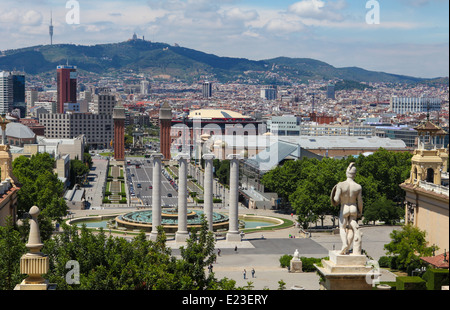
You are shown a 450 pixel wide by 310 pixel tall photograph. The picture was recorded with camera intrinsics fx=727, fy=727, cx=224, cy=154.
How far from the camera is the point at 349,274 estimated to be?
39.0ft

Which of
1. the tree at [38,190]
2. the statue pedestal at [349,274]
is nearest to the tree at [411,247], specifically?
the tree at [38,190]

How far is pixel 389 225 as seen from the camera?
175 feet

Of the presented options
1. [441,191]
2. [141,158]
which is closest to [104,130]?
[141,158]

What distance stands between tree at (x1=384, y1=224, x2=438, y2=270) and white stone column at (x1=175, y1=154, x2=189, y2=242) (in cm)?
1426

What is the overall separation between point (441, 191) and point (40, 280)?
92.9 ft

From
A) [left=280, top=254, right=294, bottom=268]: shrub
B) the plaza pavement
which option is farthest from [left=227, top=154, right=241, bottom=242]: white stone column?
[left=280, top=254, right=294, bottom=268]: shrub

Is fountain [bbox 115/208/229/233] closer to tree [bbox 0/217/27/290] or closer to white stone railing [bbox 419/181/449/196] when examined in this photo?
white stone railing [bbox 419/181/449/196]

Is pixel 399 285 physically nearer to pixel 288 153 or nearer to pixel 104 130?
pixel 288 153

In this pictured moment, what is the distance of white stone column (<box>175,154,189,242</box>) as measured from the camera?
1836 inches

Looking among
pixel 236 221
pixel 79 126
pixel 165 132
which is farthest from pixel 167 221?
pixel 79 126

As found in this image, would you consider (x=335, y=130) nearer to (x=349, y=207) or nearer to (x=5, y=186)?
(x=5, y=186)

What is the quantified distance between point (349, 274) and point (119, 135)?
13562 cm
